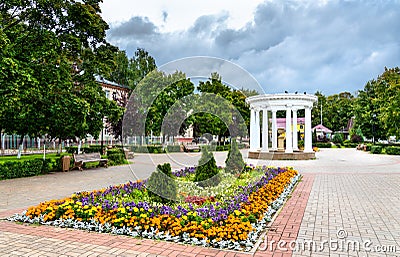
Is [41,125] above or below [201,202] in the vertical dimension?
above

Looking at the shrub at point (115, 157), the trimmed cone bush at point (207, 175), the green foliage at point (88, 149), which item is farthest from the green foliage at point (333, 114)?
the trimmed cone bush at point (207, 175)

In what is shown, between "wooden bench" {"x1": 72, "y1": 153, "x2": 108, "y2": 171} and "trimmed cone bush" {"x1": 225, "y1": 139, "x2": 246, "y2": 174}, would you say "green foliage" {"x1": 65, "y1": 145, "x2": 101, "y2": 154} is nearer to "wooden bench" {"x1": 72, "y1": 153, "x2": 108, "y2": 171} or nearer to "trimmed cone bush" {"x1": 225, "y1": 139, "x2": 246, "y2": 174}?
"wooden bench" {"x1": 72, "y1": 153, "x2": 108, "y2": 171}

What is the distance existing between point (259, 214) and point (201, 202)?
65.3 inches

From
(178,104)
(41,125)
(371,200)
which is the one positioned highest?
(178,104)

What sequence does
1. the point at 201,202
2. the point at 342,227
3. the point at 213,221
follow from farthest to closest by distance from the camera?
the point at 201,202 → the point at 342,227 → the point at 213,221

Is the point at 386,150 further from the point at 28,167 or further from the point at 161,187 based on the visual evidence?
the point at 28,167

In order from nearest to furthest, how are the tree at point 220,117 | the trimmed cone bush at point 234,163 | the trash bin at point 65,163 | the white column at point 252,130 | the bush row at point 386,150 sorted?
the trimmed cone bush at point 234,163
the trash bin at point 65,163
the tree at point 220,117
the white column at point 252,130
the bush row at point 386,150

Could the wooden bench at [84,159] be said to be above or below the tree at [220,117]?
below

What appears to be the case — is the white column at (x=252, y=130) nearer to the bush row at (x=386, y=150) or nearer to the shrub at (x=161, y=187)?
the bush row at (x=386, y=150)

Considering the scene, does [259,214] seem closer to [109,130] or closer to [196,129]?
[109,130]

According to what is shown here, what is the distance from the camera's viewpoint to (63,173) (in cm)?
1527

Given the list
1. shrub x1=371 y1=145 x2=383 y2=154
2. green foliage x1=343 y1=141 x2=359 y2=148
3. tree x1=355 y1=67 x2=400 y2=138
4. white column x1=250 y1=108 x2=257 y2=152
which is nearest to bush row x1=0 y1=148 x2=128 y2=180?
white column x1=250 y1=108 x2=257 y2=152

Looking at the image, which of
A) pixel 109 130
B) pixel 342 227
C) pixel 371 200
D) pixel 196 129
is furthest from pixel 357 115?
pixel 342 227

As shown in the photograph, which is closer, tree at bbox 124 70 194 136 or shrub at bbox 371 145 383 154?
tree at bbox 124 70 194 136
